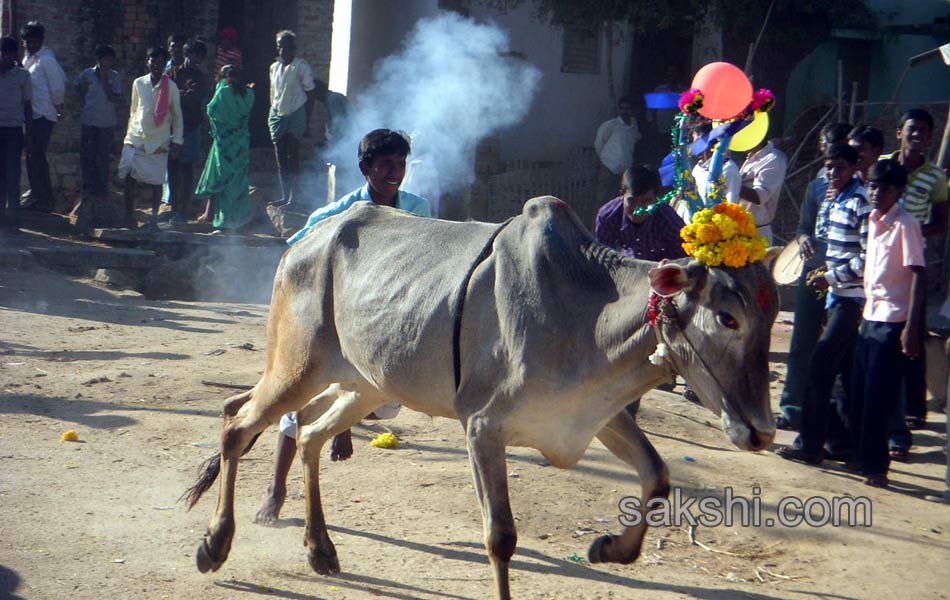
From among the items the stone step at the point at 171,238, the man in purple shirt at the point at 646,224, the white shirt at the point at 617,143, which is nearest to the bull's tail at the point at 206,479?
the man in purple shirt at the point at 646,224

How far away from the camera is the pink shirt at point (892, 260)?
6281 millimetres

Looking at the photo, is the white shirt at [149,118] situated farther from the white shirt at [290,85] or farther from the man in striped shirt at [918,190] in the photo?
the man in striped shirt at [918,190]

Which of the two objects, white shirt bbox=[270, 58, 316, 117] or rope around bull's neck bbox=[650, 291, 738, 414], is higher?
white shirt bbox=[270, 58, 316, 117]

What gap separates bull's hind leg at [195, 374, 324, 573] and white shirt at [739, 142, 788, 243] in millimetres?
4312

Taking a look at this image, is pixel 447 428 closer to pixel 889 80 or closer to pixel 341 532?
pixel 341 532

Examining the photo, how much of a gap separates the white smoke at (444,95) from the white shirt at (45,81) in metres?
3.62

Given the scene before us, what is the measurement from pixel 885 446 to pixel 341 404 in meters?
3.32

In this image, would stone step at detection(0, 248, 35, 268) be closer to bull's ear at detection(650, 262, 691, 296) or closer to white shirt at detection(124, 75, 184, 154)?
white shirt at detection(124, 75, 184, 154)

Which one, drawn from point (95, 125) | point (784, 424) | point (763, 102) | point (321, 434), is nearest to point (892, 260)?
point (763, 102)

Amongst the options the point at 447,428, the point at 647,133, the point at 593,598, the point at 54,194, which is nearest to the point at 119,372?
the point at 447,428

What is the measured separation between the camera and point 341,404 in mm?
5348

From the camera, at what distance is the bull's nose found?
12.3 ft

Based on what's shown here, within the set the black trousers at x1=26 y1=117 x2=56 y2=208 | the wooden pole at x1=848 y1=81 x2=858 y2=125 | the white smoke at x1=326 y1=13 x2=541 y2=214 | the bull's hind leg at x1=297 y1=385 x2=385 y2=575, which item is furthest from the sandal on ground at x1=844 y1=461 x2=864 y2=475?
the black trousers at x1=26 y1=117 x2=56 y2=208

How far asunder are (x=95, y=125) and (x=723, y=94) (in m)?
9.30
